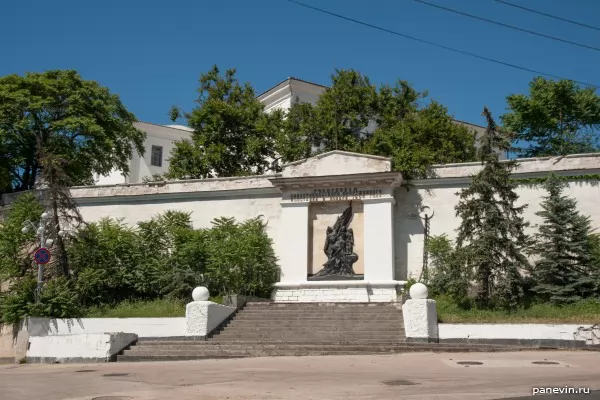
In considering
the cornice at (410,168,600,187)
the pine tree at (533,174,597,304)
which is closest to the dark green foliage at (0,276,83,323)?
the cornice at (410,168,600,187)

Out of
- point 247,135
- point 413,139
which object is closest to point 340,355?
point 413,139

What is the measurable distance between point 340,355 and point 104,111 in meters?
23.2

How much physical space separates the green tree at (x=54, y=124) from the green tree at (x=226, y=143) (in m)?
4.14

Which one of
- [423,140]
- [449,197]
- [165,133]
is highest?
[165,133]

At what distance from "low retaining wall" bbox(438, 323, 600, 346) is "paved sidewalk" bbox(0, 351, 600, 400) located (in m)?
1.22

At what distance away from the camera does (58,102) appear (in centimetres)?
3328

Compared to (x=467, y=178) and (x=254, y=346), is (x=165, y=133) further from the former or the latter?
(x=254, y=346)

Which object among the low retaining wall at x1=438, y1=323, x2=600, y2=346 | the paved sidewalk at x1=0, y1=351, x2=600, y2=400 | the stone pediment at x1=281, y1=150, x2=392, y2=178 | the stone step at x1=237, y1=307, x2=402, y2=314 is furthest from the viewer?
the stone pediment at x1=281, y1=150, x2=392, y2=178

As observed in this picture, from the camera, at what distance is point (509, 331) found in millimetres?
17375

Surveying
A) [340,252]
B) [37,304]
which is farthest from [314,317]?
[37,304]

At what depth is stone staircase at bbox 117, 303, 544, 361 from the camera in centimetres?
1730

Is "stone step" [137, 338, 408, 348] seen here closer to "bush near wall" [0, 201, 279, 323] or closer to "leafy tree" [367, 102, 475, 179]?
"bush near wall" [0, 201, 279, 323]

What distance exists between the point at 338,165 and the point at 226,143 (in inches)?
464

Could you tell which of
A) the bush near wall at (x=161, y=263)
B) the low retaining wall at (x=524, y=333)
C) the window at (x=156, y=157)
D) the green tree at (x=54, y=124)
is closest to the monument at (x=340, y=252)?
the bush near wall at (x=161, y=263)
